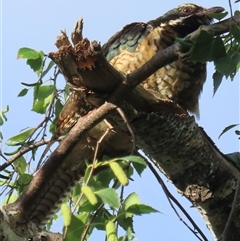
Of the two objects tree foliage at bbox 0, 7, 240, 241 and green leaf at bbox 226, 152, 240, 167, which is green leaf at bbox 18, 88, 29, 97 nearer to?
tree foliage at bbox 0, 7, 240, 241

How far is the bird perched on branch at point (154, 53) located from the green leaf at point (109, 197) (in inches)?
49.4

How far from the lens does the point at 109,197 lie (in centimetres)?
131

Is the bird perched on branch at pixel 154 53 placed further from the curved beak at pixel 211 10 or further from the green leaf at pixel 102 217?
the green leaf at pixel 102 217

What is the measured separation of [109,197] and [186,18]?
1.83 metres

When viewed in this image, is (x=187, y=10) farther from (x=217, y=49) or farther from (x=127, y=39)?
(x=217, y=49)

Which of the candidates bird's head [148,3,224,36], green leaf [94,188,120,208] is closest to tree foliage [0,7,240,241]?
green leaf [94,188,120,208]

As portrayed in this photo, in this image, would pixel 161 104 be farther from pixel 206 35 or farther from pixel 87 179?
pixel 87 179

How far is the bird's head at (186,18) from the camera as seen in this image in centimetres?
288

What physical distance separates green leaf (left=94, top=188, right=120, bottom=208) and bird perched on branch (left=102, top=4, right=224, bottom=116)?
1255 millimetres

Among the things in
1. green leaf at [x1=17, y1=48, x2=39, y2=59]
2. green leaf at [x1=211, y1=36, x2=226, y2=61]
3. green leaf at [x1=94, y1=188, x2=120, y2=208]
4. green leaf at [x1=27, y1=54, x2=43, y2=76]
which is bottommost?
green leaf at [x1=94, y1=188, x2=120, y2=208]

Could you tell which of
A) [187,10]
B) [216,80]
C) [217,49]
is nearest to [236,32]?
[217,49]

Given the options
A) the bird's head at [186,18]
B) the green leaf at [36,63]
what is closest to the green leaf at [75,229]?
Result: the green leaf at [36,63]

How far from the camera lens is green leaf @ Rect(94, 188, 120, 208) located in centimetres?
128

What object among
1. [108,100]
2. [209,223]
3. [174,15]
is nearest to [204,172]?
[209,223]
